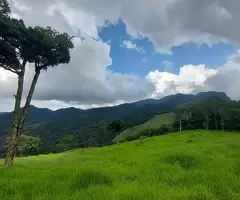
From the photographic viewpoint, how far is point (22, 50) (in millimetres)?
25891

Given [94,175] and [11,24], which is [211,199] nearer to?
[94,175]

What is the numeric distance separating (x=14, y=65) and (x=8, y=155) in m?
6.90

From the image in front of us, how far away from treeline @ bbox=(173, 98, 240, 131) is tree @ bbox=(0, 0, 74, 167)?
110 meters

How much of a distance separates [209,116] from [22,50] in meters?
125

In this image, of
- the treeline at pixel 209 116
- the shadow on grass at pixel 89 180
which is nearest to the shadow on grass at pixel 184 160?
the shadow on grass at pixel 89 180

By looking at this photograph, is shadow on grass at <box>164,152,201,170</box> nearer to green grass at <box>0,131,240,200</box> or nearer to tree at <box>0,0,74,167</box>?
green grass at <box>0,131,240,200</box>

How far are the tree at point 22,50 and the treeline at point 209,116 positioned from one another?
362 ft

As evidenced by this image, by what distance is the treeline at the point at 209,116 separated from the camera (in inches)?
5177

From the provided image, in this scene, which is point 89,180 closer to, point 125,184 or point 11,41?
point 125,184

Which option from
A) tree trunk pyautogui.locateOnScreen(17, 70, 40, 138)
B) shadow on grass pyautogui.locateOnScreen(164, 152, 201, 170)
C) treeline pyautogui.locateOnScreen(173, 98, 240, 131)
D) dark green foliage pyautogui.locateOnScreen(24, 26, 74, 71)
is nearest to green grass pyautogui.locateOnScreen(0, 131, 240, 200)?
shadow on grass pyautogui.locateOnScreen(164, 152, 201, 170)

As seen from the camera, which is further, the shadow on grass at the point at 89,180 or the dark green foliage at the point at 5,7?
the dark green foliage at the point at 5,7

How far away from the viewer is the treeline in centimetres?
13150

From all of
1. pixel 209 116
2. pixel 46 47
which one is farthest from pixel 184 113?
pixel 46 47

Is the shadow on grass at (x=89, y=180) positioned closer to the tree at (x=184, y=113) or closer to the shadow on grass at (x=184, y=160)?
the shadow on grass at (x=184, y=160)
